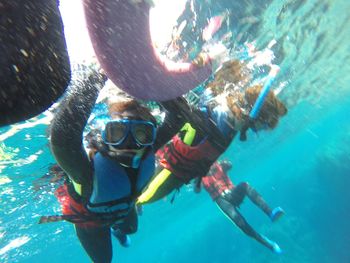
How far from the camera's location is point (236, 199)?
1311 centimetres

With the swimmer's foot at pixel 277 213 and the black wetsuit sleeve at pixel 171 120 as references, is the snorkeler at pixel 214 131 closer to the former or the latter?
the black wetsuit sleeve at pixel 171 120

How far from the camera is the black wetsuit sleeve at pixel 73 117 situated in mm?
3617

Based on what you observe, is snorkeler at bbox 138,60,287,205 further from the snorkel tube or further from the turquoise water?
the turquoise water

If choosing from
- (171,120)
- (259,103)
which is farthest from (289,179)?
(171,120)

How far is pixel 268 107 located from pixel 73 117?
16.6 ft

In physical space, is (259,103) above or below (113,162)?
above

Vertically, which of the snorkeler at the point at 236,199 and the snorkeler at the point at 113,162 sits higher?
the snorkeler at the point at 113,162

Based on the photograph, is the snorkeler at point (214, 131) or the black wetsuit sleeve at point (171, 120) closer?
the black wetsuit sleeve at point (171, 120)

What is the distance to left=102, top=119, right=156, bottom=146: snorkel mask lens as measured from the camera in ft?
17.4

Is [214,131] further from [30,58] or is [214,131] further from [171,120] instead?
[30,58]

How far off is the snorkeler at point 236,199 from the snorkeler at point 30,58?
669 cm

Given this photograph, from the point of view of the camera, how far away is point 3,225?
2217 cm

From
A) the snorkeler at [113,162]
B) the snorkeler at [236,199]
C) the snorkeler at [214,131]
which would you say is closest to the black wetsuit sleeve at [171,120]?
the snorkeler at [113,162]

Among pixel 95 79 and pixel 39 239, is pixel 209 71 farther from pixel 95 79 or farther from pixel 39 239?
pixel 39 239
